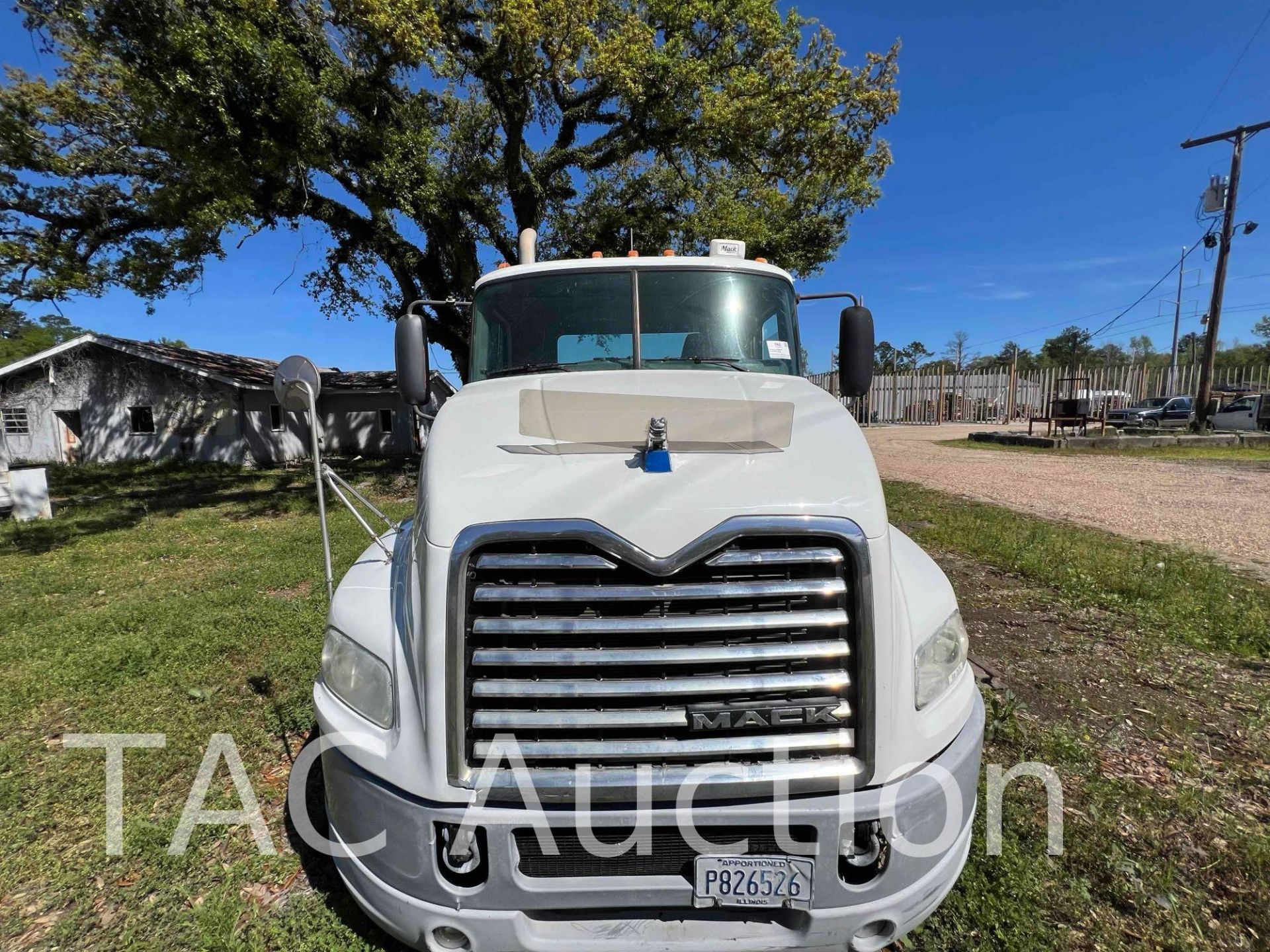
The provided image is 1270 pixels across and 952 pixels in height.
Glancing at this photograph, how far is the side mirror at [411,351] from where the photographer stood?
3500 millimetres

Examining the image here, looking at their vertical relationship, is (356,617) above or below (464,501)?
below

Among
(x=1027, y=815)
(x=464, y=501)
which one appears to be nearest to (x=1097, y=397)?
(x=1027, y=815)

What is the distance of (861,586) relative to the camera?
1.74 m

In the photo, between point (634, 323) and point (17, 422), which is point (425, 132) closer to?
point (634, 323)

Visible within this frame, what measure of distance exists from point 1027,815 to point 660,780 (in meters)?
2.14

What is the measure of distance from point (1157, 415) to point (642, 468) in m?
35.0

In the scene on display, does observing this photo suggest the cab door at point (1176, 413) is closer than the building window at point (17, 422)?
No

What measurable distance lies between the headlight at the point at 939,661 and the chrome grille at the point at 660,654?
29 cm

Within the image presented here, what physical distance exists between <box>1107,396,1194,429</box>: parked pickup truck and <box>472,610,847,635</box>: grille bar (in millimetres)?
28561

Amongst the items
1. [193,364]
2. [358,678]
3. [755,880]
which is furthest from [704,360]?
[193,364]

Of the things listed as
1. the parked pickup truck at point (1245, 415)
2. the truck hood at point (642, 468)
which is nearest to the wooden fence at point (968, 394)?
the parked pickup truck at point (1245, 415)

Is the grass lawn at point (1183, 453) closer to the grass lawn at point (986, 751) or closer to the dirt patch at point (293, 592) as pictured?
the grass lawn at point (986, 751)

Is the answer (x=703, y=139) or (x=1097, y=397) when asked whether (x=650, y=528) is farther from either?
(x=1097, y=397)

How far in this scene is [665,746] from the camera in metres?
1.73
